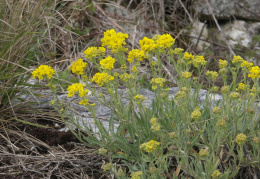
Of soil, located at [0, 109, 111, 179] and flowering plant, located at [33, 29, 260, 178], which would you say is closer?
flowering plant, located at [33, 29, 260, 178]

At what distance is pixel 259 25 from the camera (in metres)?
5.10

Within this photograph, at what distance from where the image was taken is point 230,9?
4.95 metres

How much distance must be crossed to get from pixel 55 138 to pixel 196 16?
118 inches

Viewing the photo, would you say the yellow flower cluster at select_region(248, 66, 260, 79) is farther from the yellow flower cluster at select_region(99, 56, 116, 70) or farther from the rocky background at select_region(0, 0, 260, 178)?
the rocky background at select_region(0, 0, 260, 178)

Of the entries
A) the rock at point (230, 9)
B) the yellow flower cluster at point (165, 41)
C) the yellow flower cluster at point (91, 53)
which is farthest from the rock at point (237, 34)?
the yellow flower cluster at point (91, 53)

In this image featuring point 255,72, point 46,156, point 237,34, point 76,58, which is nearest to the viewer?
point 255,72

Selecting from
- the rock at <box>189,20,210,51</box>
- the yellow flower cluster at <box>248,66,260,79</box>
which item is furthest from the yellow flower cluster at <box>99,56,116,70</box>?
the rock at <box>189,20,210,51</box>

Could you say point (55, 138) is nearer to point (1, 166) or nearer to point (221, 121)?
point (1, 166)

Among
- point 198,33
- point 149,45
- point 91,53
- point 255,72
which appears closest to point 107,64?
point 91,53

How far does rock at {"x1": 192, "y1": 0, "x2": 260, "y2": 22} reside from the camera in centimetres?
487

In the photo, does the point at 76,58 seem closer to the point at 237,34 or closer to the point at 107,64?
the point at 107,64

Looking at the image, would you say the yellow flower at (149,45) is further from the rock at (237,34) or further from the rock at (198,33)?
the rock at (237,34)

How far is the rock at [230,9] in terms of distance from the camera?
16.0 feet

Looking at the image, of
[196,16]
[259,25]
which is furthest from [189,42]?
[259,25]
